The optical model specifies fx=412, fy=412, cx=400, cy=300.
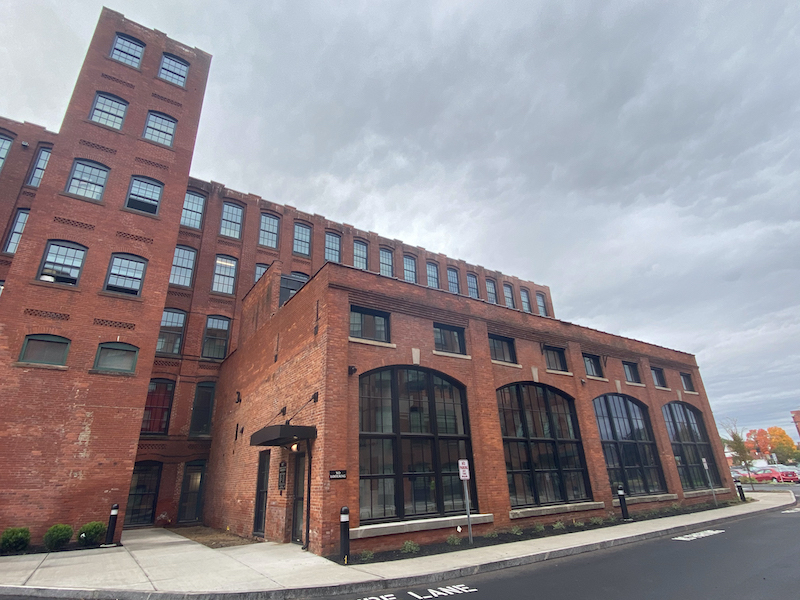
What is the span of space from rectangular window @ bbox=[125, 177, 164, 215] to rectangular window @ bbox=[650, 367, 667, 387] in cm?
2722

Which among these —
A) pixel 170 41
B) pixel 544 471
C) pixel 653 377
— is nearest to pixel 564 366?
pixel 544 471

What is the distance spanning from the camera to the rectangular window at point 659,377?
904 inches

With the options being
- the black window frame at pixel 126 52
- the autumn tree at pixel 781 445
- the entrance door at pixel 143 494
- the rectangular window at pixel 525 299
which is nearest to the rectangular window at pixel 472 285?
the rectangular window at pixel 525 299

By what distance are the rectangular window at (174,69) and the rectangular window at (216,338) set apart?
13.6 metres

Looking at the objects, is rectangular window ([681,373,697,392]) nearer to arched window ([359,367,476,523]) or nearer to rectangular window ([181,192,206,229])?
arched window ([359,367,476,523])

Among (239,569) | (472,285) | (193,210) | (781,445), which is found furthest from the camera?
(781,445)

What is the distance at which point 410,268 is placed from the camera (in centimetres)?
3569

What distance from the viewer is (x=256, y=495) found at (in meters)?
14.9

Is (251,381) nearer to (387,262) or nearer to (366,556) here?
(366,556)

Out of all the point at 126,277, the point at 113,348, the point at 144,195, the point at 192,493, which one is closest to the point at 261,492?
the point at 113,348

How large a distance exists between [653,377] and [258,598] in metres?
22.5

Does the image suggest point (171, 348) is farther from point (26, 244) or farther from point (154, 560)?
→ point (154, 560)

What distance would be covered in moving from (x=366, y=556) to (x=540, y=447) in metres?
→ 8.57

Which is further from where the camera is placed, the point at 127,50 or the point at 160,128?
the point at 127,50
